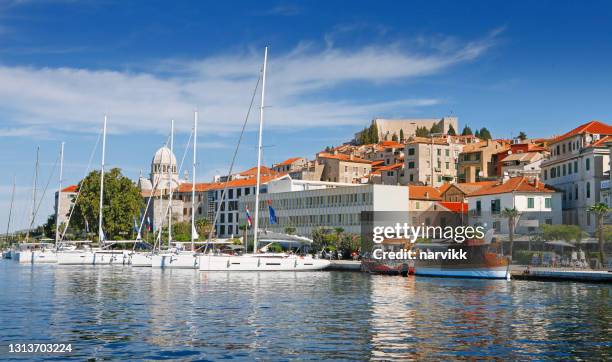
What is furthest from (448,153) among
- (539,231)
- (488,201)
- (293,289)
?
(293,289)

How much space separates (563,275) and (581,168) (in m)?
25.1

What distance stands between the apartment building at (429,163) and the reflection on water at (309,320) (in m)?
81.2

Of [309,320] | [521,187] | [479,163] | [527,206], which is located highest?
[479,163]

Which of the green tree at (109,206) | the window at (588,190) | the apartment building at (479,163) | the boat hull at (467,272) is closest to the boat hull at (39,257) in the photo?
the green tree at (109,206)

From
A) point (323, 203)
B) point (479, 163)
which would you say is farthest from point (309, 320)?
point (479, 163)

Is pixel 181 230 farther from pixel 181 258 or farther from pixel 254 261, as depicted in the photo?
pixel 254 261

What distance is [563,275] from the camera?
60594 mm

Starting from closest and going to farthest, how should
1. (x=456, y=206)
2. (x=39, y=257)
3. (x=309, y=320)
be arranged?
(x=309, y=320)
(x=39, y=257)
(x=456, y=206)

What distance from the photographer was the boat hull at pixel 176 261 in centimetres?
7862

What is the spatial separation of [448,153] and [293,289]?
309ft

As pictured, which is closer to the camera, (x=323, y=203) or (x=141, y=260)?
(x=141, y=260)

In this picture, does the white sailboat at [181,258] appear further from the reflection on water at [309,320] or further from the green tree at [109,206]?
the green tree at [109,206]

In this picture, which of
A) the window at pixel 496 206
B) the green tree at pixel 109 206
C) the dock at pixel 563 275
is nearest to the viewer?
the dock at pixel 563 275

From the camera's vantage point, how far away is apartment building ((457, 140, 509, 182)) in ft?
434
